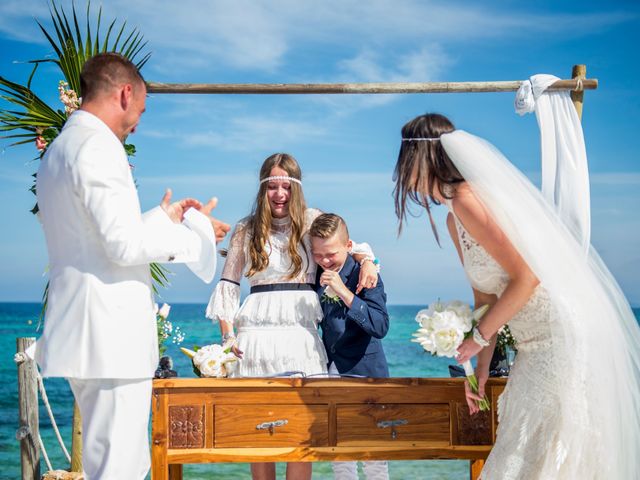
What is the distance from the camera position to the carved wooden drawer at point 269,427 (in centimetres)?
394

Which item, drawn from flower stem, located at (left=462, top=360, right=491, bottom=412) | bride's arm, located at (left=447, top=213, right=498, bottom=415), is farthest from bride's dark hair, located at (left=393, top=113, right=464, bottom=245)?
flower stem, located at (left=462, top=360, right=491, bottom=412)

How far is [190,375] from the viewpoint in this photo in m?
22.8

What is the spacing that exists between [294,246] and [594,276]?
5.49 ft

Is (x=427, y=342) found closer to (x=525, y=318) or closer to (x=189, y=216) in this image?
(x=525, y=318)

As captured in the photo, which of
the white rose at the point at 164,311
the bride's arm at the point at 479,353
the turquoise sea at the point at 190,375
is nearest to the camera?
the bride's arm at the point at 479,353

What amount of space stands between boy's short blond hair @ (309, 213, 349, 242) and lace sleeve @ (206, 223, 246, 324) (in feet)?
1.45

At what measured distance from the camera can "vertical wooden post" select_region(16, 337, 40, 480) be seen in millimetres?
5672

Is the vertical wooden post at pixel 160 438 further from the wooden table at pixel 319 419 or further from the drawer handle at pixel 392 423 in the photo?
the drawer handle at pixel 392 423

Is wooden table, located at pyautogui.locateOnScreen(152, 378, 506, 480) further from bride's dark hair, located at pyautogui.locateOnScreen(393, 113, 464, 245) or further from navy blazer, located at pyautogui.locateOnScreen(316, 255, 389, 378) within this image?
bride's dark hair, located at pyautogui.locateOnScreen(393, 113, 464, 245)

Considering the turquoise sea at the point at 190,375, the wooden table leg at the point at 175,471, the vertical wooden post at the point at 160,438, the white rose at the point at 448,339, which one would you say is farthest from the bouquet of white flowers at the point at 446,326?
the wooden table leg at the point at 175,471

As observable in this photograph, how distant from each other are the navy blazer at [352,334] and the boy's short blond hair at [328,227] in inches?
9.6

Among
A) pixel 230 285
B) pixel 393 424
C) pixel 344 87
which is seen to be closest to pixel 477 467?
pixel 393 424

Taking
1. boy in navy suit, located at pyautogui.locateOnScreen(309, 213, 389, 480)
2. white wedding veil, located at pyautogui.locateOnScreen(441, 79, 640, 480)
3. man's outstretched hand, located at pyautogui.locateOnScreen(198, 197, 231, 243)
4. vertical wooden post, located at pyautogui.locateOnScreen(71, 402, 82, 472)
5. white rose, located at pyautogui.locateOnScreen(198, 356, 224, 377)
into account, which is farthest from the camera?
vertical wooden post, located at pyautogui.locateOnScreen(71, 402, 82, 472)

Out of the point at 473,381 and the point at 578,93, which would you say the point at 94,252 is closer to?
the point at 473,381
